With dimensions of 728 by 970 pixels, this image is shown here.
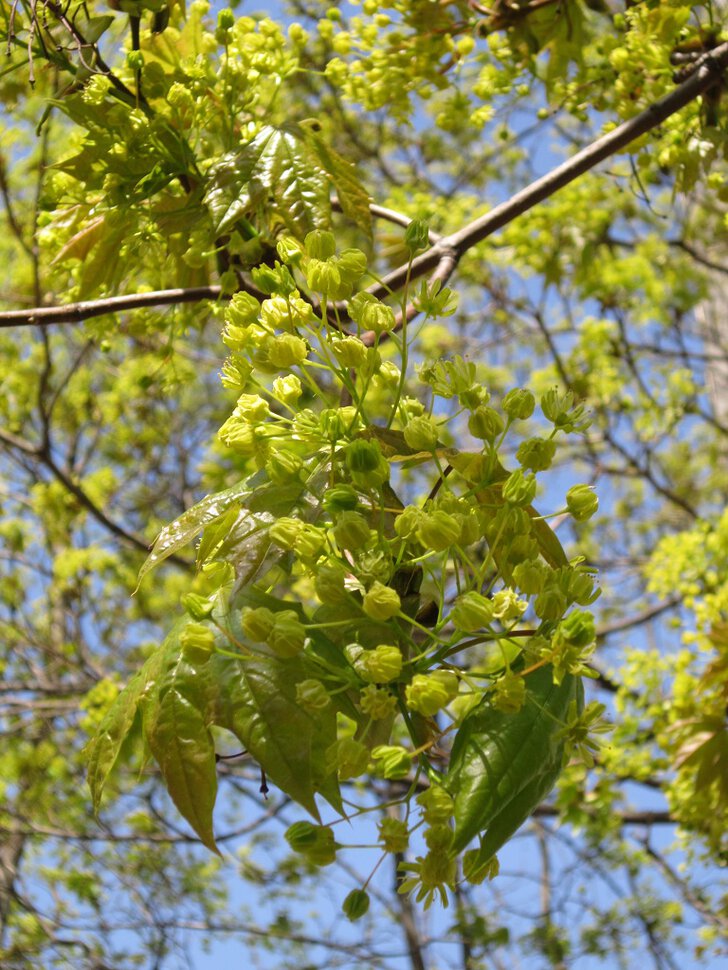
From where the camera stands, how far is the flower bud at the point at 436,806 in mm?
780

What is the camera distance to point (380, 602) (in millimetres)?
800

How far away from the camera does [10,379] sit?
4.64 metres

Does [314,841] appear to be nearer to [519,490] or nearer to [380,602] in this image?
[380,602]

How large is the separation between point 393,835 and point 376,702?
0.34ft

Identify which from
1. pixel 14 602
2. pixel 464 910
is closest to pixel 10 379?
pixel 14 602

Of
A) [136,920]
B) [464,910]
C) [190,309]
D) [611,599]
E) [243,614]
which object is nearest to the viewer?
[243,614]

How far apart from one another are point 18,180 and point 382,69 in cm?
445

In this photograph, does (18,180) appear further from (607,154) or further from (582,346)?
(607,154)

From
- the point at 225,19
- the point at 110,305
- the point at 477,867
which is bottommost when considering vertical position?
the point at 477,867

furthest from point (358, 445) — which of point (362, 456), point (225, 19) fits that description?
point (225, 19)

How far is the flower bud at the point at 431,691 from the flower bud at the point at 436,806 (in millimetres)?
63

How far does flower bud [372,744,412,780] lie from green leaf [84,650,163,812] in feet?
0.93

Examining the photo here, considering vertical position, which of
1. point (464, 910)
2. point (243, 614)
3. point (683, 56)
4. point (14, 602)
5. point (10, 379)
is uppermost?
point (10, 379)

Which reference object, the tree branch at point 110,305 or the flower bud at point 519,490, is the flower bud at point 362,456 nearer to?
the flower bud at point 519,490
